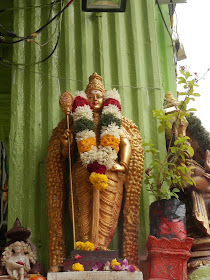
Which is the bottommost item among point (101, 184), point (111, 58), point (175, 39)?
point (101, 184)

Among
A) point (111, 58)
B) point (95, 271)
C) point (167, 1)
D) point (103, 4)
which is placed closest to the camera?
point (95, 271)

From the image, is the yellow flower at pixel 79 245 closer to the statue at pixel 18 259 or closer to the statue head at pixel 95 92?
the statue at pixel 18 259

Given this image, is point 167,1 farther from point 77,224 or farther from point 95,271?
point 95,271

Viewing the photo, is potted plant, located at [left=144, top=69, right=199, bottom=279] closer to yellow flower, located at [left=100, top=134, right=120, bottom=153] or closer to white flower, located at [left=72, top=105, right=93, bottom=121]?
yellow flower, located at [left=100, top=134, right=120, bottom=153]

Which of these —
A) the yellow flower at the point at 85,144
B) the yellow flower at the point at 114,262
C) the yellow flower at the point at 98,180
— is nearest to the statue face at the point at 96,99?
the yellow flower at the point at 85,144

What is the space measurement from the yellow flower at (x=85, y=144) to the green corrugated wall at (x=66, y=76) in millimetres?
713

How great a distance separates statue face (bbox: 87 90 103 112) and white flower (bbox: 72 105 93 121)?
0.13 metres

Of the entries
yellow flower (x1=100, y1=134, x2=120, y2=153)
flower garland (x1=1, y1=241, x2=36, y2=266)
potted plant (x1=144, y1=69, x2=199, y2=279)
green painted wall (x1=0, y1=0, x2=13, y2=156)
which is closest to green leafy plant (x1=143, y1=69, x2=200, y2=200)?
potted plant (x1=144, y1=69, x2=199, y2=279)

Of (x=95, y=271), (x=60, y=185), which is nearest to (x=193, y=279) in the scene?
(x=95, y=271)

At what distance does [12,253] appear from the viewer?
4.62 meters

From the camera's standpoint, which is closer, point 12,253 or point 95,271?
point 95,271

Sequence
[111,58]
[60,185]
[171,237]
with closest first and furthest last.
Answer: [171,237]
[60,185]
[111,58]

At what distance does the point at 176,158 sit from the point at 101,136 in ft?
2.15

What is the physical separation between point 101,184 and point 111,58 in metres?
1.66
